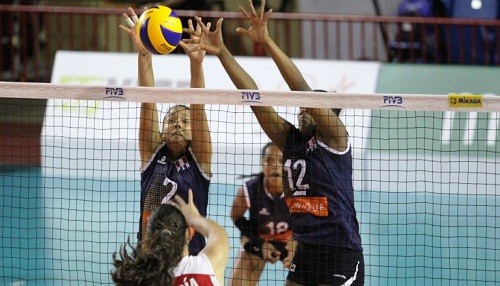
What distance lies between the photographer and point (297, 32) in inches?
657

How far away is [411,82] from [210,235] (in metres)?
9.22

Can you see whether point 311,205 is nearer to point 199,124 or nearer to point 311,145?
point 311,145

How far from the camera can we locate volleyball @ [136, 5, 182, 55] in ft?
22.5

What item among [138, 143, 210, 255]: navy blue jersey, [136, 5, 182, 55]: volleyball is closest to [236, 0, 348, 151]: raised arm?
[136, 5, 182, 55]: volleyball

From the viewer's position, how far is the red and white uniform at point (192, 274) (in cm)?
541

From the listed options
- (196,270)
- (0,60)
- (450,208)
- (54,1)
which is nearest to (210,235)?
(196,270)

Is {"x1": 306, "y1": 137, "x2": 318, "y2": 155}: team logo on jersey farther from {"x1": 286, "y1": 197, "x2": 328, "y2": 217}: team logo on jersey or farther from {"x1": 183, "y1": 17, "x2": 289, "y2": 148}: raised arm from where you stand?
{"x1": 286, "y1": 197, "x2": 328, "y2": 217}: team logo on jersey

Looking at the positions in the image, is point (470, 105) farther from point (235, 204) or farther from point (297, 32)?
point (297, 32)

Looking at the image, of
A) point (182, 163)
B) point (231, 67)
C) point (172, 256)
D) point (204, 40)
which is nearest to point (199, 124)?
point (182, 163)

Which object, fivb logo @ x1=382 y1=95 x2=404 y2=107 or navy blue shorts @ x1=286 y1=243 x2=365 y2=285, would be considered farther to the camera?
fivb logo @ x1=382 y1=95 x2=404 y2=107

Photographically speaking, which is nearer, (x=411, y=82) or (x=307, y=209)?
(x=307, y=209)

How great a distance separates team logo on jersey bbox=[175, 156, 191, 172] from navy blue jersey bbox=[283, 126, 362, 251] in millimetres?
672

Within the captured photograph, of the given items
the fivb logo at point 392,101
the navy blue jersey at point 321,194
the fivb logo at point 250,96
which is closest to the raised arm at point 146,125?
the fivb logo at point 250,96

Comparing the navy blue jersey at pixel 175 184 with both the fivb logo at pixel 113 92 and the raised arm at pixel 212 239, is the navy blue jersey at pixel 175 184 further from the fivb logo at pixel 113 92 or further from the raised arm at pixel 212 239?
the raised arm at pixel 212 239
